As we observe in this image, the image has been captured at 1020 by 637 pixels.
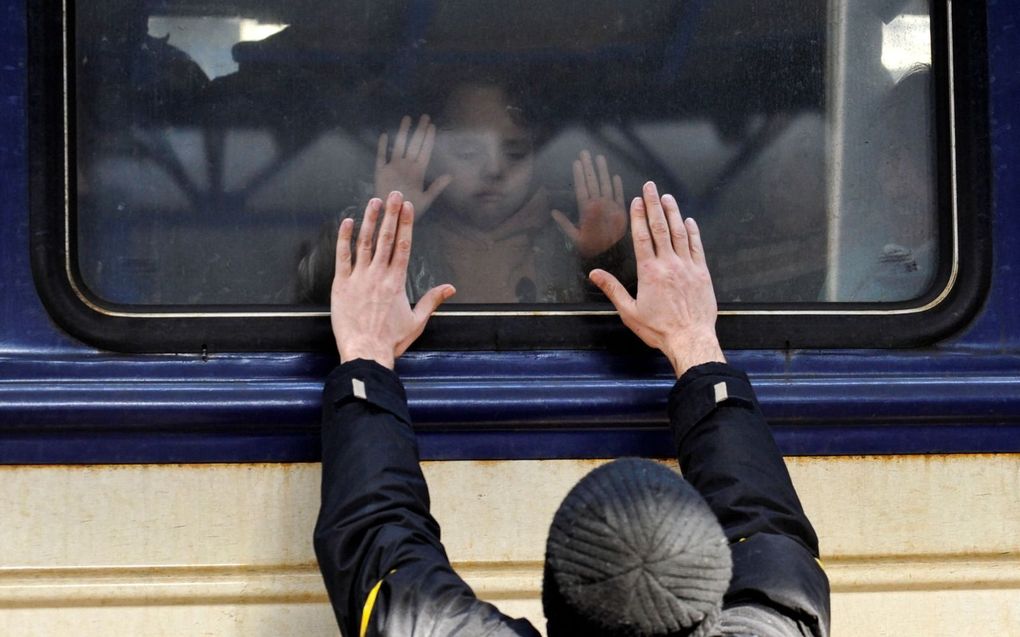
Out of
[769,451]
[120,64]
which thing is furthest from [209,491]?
[769,451]

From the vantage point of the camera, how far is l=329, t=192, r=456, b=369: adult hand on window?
143cm

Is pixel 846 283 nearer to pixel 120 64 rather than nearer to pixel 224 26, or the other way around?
pixel 224 26

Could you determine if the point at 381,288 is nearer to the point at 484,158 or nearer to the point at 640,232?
the point at 484,158

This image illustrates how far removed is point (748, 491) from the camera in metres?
1.34

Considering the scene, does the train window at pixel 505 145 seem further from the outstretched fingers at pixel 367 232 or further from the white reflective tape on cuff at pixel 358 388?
the white reflective tape on cuff at pixel 358 388

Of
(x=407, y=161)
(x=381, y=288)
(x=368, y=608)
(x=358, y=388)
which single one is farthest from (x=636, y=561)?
(x=407, y=161)

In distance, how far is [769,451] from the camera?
1377mm

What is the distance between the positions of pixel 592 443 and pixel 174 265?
1.96 feet

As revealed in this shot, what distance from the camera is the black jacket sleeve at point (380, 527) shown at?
1190 mm

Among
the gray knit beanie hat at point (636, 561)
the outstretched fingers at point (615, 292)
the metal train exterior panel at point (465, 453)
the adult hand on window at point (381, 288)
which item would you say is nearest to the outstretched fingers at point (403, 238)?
the adult hand on window at point (381, 288)

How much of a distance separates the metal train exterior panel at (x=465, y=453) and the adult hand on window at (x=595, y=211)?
15cm

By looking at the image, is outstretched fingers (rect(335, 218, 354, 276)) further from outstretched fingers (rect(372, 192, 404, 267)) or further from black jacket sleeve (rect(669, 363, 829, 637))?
black jacket sleeve (rect(669, 363, 829, 637))

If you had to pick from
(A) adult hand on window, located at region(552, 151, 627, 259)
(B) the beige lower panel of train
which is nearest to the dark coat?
(B) the beige lower panel of train

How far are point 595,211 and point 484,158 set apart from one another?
0.55 feet
